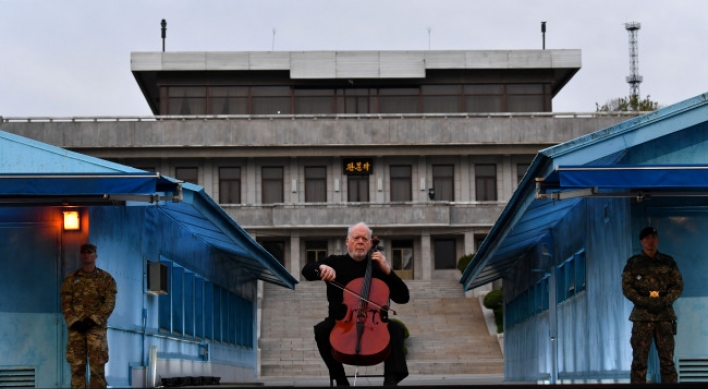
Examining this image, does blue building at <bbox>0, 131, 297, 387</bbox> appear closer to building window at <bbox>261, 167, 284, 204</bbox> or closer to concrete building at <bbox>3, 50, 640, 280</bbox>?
concrete building at <bbox>3, 50, 640, 280</bbox>

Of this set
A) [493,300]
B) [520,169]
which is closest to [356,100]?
[520,169]

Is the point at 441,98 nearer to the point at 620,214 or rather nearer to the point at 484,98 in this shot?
the point at 484,98

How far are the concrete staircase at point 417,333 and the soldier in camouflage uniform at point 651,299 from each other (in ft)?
85.0

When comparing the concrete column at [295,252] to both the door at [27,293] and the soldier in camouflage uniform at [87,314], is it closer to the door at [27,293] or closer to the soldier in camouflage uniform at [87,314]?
the door at [27,293]

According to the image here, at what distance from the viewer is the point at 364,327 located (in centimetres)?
1064

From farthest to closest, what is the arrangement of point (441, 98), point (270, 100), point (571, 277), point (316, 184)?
point (441, 98)
point (270, 100)
point (316, 184)
point (571, 277)

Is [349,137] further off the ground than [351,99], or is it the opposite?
[351,99]

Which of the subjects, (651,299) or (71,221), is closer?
(651,299)

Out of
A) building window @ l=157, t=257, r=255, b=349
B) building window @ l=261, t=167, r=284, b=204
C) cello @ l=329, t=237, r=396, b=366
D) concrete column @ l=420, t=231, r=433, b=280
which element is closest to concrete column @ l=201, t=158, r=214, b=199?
building window @ l=261, t=167, r=284, b=204

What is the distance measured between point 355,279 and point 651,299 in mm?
4565

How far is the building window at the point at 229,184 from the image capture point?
63531mm

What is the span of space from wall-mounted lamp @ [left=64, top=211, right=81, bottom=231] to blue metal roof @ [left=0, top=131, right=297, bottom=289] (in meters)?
0.63

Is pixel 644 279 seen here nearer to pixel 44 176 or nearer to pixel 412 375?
pixel 44 176

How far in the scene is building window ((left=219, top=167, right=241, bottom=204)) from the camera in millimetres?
63531
